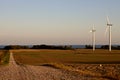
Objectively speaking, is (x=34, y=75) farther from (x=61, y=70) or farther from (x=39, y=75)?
(x=61, y=70)

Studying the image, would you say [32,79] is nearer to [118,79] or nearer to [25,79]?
[25,79]

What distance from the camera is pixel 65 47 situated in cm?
18212

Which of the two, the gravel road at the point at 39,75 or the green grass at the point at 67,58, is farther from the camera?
the green grass at the point at 67,58

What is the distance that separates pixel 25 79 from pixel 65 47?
513ft

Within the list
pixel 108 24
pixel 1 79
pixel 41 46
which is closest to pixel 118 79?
pixel 1 79

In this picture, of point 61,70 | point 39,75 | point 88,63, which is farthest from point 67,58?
point 39,75

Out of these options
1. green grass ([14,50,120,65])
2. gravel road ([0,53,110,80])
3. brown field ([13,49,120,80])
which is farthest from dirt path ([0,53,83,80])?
green grass ([14,50,120,65])

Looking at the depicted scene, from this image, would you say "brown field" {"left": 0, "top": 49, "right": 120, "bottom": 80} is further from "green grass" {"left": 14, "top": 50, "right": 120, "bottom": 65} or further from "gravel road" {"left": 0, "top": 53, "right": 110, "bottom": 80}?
Answer: "green grass" {"left": 14, "top": 50, "right": 120, "bottom": 65}

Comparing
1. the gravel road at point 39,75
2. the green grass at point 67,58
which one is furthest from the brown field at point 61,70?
the green grass at point 67,58

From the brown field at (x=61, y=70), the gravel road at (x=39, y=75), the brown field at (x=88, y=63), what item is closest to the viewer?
the gravel road at (x=39, y=75)

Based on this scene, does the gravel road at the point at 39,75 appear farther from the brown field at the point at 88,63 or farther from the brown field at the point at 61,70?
the brown field at the point at 88,63

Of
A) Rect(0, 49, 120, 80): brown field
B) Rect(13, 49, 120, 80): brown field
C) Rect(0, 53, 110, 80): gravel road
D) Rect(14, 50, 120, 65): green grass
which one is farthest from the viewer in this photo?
Rect(14, 50, 120, 65): green grass

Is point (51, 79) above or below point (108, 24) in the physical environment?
below

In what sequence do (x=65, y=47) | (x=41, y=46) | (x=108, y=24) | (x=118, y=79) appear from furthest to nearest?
(x=41, y=46), (x=65, y=47), (x=108, y=24), (x=118, y=79)
